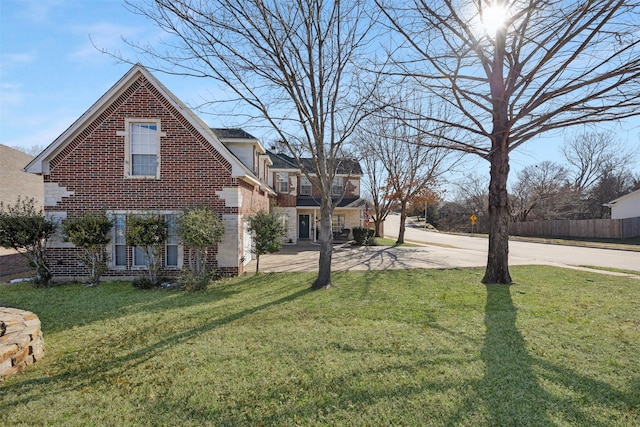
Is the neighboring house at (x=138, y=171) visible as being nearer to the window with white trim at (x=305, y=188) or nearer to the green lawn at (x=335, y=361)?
the green lawn at (x=335, y=361)

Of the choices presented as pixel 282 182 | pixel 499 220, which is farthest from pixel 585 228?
pixel 499 220

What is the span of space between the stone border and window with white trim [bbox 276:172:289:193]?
18.3 metres

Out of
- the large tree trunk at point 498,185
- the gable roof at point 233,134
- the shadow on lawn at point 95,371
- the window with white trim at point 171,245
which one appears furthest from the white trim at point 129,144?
the large tree trunk at point 498,185

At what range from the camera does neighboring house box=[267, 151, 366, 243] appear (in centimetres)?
2289

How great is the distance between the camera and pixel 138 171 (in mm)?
10906

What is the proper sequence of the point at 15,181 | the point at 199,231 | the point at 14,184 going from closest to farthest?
the point at 199,231 < the point at 14,184 < the point at 15,181

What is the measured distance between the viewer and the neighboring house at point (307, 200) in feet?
75.1

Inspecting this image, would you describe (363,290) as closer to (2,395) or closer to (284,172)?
(2,395)

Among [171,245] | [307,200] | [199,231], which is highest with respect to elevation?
[307,200]

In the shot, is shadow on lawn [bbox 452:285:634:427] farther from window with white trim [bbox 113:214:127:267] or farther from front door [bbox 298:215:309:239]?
front door [bbox 298:215:309:239]

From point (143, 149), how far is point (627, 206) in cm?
4356

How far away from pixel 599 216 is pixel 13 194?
60.8 metres

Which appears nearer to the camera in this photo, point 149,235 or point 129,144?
point 149,235

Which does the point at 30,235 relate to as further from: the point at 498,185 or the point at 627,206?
the point at 627,206
